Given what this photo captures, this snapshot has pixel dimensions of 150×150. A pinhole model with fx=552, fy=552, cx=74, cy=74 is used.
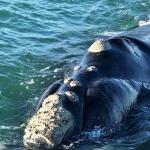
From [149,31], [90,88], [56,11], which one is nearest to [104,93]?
[90,88]

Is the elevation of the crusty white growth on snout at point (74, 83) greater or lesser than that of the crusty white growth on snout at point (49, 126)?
greater

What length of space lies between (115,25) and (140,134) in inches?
345

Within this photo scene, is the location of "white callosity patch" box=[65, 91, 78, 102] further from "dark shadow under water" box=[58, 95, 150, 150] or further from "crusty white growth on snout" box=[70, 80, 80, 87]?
"dark shadow under water" box=[58, 95, 150, 150]

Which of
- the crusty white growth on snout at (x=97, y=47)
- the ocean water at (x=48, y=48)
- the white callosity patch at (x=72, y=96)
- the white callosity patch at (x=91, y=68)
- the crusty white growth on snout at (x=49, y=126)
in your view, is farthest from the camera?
the crusty white growth on snout at (x=97, y=47)

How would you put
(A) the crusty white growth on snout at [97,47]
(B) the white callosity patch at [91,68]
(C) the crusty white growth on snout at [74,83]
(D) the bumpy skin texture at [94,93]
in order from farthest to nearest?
1. (A) the crusty white growth on snout at [97,47]
2. (B) the white callosity patch at [91,68]
3. (C) the crusty white growth on snout at [74,83]
4. (D) the bumpy skin texture at [94,93]

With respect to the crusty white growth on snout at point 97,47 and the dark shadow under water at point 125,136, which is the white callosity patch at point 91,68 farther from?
the dark shadow under water at point 125,136

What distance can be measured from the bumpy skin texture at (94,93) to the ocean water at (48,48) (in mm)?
330

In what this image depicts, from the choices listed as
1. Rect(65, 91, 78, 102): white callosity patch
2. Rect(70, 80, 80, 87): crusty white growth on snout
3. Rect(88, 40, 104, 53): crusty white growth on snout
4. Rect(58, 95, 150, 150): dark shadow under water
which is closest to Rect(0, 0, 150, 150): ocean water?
Rect(58, 95, 150, 150): dark shadow under water

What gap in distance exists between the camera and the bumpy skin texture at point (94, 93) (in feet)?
27.5

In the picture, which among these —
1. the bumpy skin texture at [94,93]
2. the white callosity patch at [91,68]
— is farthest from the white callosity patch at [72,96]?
the white callosity patch at [91,68]

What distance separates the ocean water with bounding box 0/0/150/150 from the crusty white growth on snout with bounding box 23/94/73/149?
0.30 m

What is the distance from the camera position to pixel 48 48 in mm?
15328

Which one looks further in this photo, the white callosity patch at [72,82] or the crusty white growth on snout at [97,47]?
the crusty white growth on snout at [97,47]

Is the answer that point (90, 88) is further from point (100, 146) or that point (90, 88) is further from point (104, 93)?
point (100, 146)
